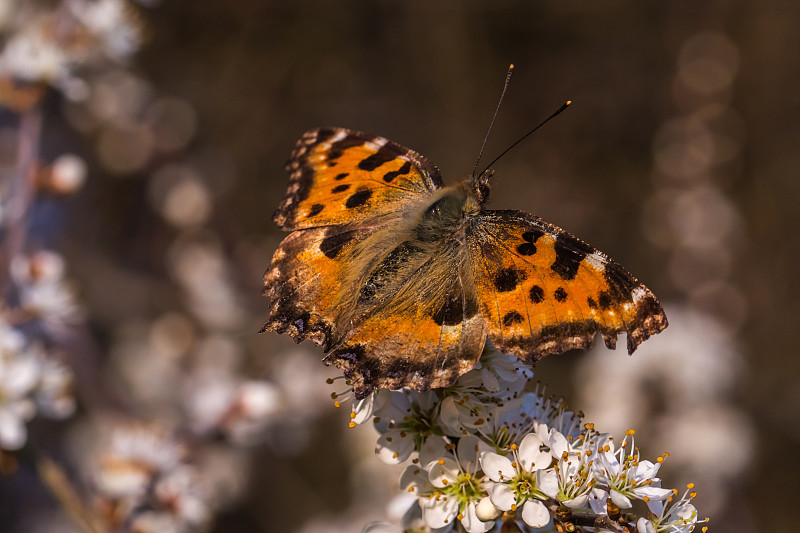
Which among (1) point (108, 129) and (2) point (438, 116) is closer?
(1) point (108, 129)

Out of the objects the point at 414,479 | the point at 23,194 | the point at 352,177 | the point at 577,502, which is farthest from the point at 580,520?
the point at 23,194

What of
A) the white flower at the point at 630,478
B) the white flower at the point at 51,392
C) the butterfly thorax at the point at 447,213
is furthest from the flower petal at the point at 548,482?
the white flower at the point at 51,392

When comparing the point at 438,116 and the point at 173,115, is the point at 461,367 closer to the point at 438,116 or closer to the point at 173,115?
the point at 173,115

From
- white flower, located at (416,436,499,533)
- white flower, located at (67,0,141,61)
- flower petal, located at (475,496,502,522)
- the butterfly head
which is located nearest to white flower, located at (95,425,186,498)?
white flower, located at (416,436,499,533)

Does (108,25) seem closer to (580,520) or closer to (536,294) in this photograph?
(536,294)

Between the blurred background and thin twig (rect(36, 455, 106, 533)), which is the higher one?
the blurred background

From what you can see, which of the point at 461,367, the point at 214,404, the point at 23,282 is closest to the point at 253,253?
the point at 214,404

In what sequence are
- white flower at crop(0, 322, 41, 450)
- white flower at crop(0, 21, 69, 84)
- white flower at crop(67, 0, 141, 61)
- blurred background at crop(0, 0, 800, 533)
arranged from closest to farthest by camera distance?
white flower at crop(0, 322, 41, 450) < white flower at crop(0, 21, 69, 84) < white flower at crop(67, 0, 141, 61) < blurred background at crop(0, 0, 800, 533)

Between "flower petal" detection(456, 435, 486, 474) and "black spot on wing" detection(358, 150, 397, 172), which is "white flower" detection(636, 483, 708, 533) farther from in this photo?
"black spot on wing" detection(358, 150, 397, 172)
